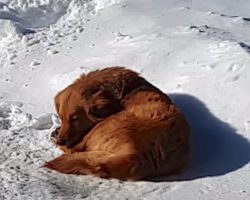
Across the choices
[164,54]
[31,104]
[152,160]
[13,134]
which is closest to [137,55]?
[164,54]

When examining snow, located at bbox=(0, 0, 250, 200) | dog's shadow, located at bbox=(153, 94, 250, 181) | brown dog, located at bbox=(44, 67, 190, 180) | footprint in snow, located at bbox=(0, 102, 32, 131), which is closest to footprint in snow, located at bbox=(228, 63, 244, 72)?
snow, located at bbox=(0, 0, 250, 200)

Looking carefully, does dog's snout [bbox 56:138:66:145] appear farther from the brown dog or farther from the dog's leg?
the dog's leg

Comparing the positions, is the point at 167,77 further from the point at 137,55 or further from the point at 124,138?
the point at 124,138

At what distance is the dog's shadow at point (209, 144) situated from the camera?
428 centimetres

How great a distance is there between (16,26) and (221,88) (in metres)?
2.15

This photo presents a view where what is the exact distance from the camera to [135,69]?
5.29 metres

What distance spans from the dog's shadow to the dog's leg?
0.68 feet

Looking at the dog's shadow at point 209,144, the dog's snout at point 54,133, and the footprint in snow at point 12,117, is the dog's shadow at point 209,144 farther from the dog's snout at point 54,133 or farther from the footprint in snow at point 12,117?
the footprint in snow at point 12,117

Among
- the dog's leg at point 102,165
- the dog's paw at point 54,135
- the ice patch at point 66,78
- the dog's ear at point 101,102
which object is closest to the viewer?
the dog's leg at point 102,165

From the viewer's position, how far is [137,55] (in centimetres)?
544

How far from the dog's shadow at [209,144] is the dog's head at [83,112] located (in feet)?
1.68

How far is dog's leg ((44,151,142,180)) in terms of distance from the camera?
403cm

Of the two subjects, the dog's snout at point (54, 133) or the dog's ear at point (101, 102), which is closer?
the dog's ear at point (101, 102)

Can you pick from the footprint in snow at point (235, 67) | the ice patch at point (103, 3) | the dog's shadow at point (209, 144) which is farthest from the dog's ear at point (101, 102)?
the ice patch at point (103, 3)
